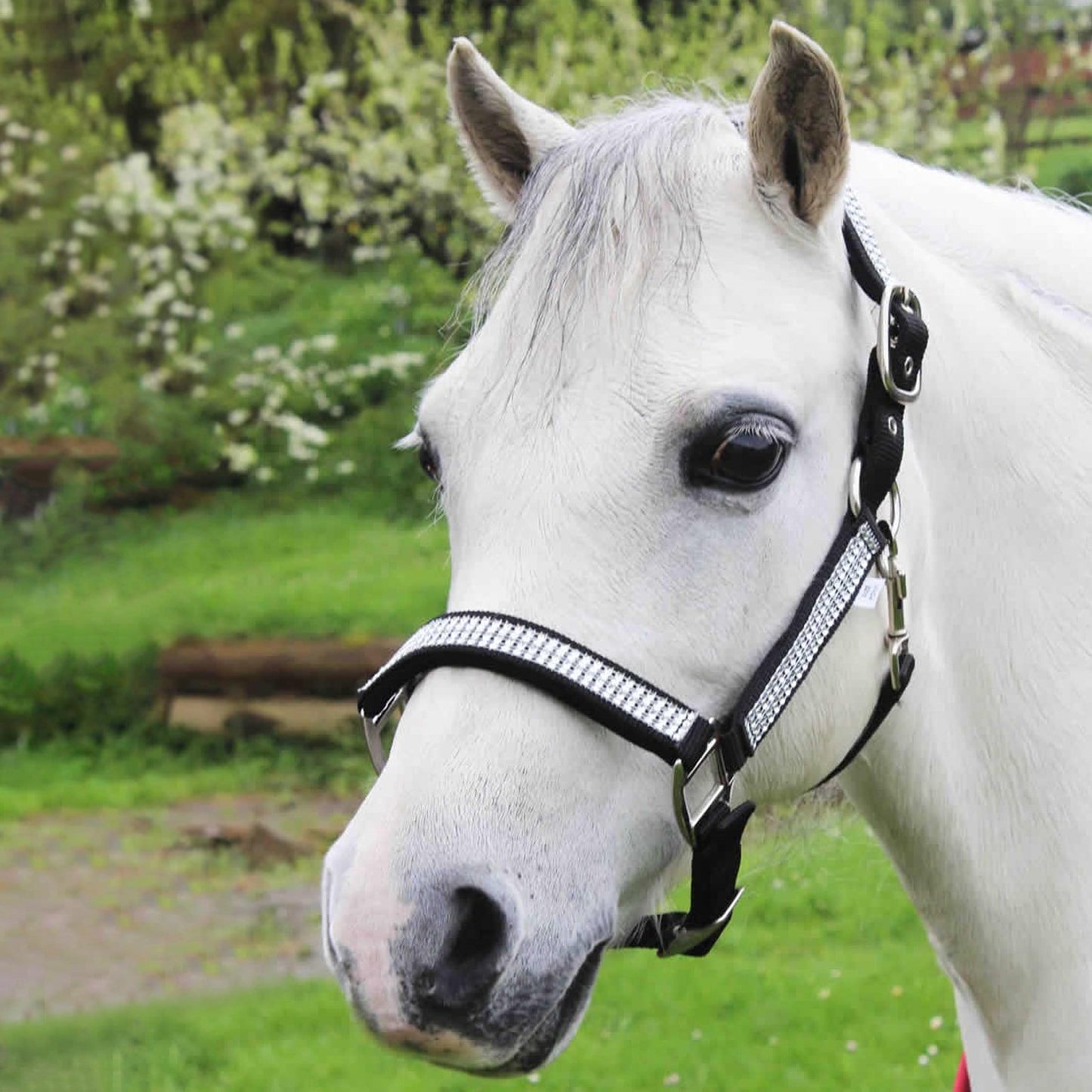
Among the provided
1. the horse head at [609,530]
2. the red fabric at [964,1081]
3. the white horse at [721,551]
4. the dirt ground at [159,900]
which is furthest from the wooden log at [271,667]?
the horse head at [609,530]

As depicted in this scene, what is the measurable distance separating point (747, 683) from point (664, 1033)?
332cm

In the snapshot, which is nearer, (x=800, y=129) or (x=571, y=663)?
(x=571, y=663)

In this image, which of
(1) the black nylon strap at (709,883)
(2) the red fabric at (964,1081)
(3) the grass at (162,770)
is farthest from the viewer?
(3) the grass at (162,770)

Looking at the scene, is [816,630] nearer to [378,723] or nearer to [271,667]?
[378,723]

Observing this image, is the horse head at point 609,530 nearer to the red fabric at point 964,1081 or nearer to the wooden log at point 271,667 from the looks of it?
the red fabric at point 964,1081

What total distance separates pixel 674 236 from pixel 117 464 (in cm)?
878

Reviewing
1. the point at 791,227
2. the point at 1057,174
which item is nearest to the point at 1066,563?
the point at 791,227

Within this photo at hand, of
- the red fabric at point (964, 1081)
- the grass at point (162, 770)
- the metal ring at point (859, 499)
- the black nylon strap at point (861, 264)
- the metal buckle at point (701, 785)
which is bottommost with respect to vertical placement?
the grass at point (162, 770)

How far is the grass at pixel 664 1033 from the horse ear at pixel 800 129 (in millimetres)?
2623

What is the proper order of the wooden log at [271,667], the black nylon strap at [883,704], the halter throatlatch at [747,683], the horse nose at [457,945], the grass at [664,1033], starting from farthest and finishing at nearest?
the wooden log at [271,667]
the grass at [664,1033]
the black nylon strap at [883,704]
the halter throatlatch at [747,683]
the horse nose at [457,945]

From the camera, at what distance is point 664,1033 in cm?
470

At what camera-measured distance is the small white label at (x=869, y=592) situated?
1784mm

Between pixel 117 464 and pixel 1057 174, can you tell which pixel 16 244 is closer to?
pixel 117 464

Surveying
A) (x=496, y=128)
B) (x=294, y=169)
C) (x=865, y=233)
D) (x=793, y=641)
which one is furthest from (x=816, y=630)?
(x=294, y=169)
